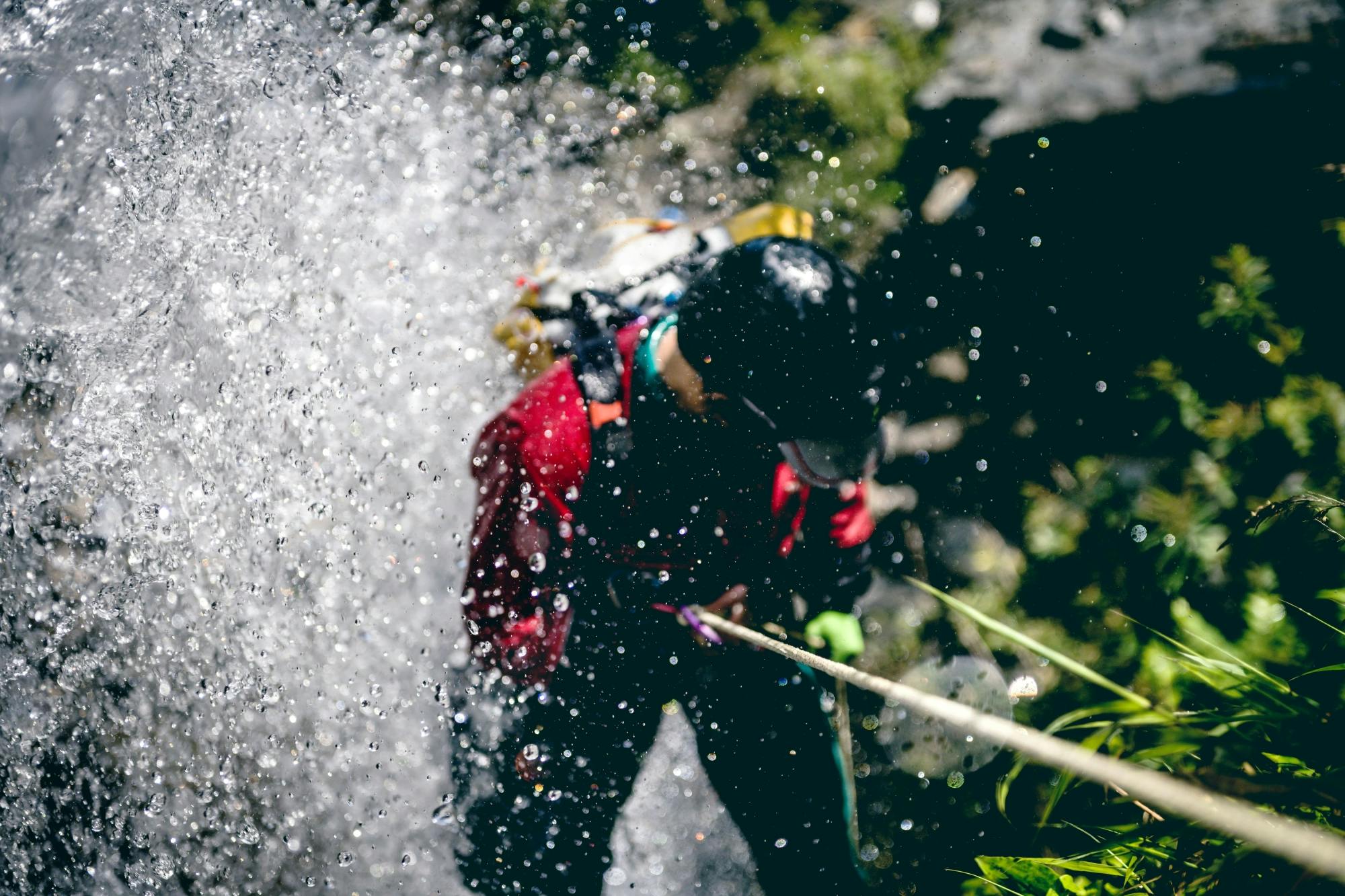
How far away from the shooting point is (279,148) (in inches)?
114

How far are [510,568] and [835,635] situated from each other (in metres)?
1.13

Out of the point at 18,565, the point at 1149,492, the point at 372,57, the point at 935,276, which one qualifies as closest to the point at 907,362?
the point at 935,276

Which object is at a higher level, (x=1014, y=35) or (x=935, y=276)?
(x=1014, y=35)

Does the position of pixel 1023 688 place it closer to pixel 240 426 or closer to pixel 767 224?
pixel 767 224

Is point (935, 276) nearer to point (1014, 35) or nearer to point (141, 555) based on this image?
point (1014, 35)

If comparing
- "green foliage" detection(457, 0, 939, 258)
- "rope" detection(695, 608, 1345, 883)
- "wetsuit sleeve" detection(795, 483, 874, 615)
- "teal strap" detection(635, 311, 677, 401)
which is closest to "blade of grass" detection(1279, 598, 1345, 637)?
"rope" detection(695, 608, 1345, 883)

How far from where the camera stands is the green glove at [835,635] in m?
2.38

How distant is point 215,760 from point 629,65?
3.13m

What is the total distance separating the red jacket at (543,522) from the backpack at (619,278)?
0.39 m

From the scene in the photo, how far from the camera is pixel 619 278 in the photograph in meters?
2.46

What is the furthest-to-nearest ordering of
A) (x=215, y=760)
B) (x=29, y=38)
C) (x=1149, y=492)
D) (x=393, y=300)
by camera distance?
(x=29, y=38) → (x=393, y=300) → (x=215, y=760) → (x=1149, y=492)

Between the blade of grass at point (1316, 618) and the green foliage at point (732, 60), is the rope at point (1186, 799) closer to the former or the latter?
the blade of grass at point (1316, 618)

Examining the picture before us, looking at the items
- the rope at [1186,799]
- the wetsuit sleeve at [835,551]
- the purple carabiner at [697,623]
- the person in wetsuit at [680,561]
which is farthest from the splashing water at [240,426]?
the rope at [1186,799]

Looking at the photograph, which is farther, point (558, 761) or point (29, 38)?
point (29, 38)
